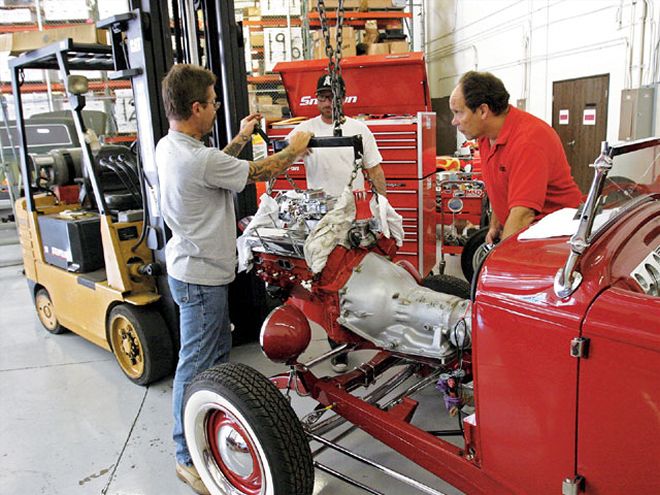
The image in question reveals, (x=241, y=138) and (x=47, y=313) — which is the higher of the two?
(x=241, y=138)

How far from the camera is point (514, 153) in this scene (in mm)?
2547

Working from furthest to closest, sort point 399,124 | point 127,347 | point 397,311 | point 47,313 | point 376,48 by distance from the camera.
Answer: point 376,48 → point 399,124 → point 47,313 → point 127,347 → point 397,311

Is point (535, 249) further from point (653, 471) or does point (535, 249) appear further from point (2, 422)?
point (2, 422)

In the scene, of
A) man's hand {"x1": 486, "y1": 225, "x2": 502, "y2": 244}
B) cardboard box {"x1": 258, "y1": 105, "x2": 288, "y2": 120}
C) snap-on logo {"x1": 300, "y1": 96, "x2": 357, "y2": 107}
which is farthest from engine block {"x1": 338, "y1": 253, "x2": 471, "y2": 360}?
cardboard box {"x1": 258, "y1": 105, "x2": 288, "y2": 120}

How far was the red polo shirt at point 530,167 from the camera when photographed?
2459 millimetres

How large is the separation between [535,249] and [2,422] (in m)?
3.14

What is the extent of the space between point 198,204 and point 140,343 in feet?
5.06

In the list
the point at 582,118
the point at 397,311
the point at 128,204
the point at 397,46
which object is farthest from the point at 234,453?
the point at 397,46

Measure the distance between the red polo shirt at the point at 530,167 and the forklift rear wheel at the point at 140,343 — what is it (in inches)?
86.9

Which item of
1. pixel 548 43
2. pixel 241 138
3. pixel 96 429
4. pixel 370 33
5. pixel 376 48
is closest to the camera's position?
pixel 241 138

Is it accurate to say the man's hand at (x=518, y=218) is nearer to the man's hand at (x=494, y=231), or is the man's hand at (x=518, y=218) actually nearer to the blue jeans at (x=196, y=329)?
the man's hand at (x=494, y=231)

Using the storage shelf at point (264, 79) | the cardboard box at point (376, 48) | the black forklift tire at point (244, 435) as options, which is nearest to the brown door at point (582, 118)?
the cardboard box at point (376, 48)

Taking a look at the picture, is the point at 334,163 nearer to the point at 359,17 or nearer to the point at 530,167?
the point at 530,167

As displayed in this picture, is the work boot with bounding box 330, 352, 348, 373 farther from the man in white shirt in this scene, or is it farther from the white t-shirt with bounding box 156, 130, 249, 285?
the white t-shirt with bounding box 156, 130, 249, 285
